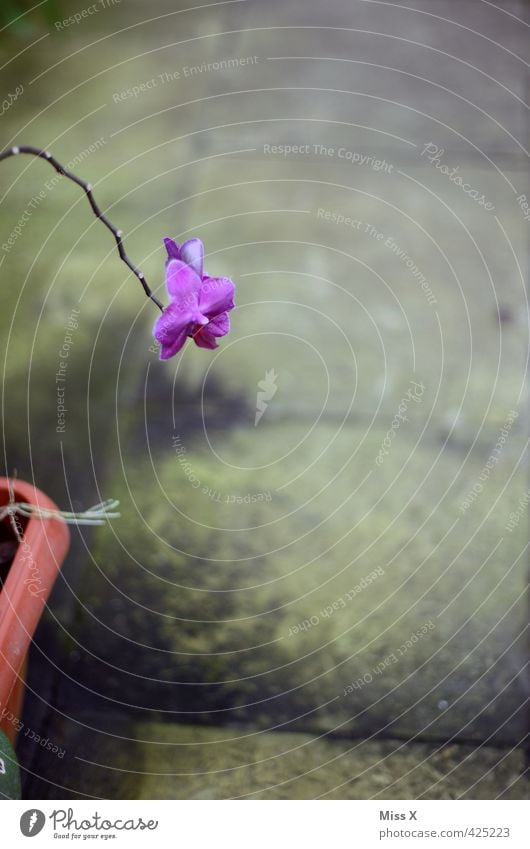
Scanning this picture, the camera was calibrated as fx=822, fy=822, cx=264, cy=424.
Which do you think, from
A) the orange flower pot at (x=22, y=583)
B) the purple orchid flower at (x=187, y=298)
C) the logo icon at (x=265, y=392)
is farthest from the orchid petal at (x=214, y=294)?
the logo icon at (x=265, y=392)

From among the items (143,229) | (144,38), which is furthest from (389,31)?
(143,229)

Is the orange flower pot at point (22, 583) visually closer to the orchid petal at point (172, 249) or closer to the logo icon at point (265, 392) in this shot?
the orchid petal at point (172, 249)

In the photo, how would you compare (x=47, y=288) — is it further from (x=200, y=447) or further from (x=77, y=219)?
(x=200, y=447)

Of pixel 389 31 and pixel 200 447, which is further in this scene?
pixel 389 31
